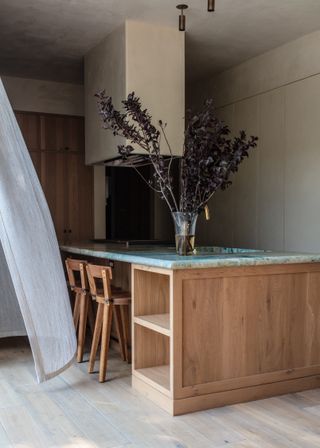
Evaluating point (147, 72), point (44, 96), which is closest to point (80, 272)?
point (147, 72)

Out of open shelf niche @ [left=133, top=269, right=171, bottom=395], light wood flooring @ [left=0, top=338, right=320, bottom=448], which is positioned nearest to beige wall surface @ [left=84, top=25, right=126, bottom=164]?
open shelf niche @ [left=133, top=269, right=171, bottom=395]

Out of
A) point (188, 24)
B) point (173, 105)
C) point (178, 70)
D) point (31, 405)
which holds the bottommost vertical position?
point (31, 405)

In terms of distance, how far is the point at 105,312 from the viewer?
11.0 ft

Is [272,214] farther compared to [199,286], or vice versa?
[272,214]

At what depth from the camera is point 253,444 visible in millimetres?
2453

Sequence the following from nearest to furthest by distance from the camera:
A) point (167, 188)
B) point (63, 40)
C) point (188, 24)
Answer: point (167, 188) < point (188, 24) < point (63, 40)

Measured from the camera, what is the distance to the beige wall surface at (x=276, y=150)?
4543mm

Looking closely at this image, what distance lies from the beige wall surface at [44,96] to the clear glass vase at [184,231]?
300cm

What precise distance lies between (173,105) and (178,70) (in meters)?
0.30

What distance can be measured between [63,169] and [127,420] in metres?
3.56

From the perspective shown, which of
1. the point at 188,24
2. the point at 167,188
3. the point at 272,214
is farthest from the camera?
the point at 272,214

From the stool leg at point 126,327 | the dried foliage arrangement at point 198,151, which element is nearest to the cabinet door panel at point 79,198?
the stool leg at point 126,327

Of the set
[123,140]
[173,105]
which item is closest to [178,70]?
[173,105]

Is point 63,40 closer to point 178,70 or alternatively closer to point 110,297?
point 178,70
